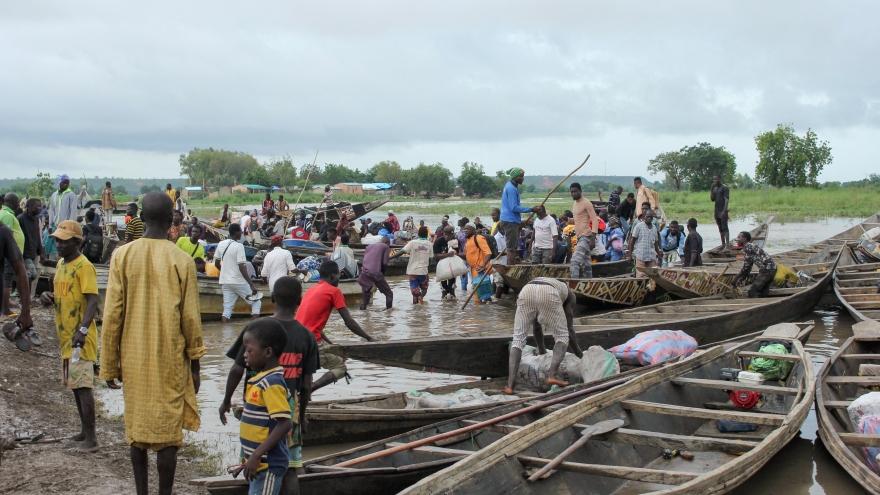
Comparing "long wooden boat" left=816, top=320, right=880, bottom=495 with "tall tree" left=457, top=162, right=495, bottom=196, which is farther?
"tall tree" left=457, top=162, right=495, bottom=196

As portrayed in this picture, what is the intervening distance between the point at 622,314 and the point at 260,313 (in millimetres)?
6019

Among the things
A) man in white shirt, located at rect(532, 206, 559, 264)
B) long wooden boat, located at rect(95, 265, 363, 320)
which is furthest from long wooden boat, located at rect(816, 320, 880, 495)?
long wooden boat, located at rect(95, 265, 363, 320)

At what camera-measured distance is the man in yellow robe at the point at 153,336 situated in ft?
12.2

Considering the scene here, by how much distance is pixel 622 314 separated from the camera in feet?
32.2

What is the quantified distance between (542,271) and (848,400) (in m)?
6.80

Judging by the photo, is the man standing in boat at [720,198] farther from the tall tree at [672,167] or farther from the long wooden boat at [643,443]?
the tall tree at [672,167]

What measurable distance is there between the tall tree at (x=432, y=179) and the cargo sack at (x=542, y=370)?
86.6m

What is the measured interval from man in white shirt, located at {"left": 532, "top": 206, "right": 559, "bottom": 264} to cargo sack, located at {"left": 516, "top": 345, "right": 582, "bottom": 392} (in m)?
6.45

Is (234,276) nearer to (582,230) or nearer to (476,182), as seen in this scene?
(582,230)

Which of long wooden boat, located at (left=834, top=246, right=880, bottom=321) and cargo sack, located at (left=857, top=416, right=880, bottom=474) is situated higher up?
long wooden boat, located at (left=834, top=246, right=880, bottom=321)

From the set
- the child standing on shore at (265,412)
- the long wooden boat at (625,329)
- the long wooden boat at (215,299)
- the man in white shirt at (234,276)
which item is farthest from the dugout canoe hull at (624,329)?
the long wooden boat at (215,299)

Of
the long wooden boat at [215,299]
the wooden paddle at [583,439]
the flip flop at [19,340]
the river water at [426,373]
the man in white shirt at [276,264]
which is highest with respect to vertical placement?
the man in white shirt at [276,264]

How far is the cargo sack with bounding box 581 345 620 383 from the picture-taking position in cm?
665

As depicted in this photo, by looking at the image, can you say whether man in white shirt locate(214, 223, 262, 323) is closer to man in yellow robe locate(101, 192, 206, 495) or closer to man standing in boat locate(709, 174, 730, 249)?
man in yellow robe locate(101, 192, 206, 495)
